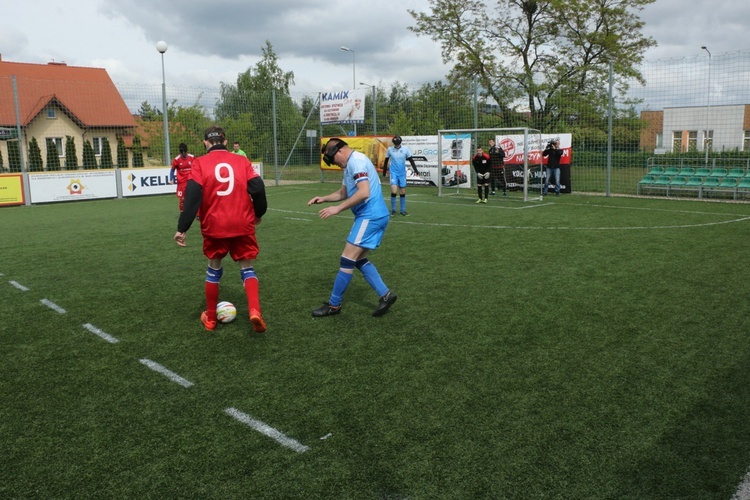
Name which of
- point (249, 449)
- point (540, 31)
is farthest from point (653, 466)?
point (540, 31)

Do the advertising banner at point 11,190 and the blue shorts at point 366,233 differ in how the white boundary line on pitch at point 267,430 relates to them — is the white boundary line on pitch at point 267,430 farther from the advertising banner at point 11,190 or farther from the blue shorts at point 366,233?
the advertising banner at point 11,190

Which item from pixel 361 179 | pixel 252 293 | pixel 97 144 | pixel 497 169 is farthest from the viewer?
pixel 97 144

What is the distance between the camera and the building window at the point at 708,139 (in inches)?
725

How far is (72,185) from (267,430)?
63.2 ft

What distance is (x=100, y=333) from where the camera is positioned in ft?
18.4

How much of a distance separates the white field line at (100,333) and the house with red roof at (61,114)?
644 inches

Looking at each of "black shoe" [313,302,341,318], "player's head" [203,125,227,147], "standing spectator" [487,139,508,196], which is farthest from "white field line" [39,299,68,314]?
"standing spectator" [487,139,508,196]

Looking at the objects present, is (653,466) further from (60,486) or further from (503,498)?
(60,486)

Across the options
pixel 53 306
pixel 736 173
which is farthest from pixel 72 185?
pixel 736 173

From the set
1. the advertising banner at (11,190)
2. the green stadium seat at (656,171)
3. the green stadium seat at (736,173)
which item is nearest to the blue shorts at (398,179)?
the green stadium seat at (656,171)

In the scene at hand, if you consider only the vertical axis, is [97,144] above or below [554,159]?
above

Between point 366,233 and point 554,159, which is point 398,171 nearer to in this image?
point 554,159

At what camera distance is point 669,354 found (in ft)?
15.8

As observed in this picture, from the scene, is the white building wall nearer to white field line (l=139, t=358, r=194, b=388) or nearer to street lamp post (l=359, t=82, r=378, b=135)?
street lamp post (l=359, t=82, r=378, b=135)
